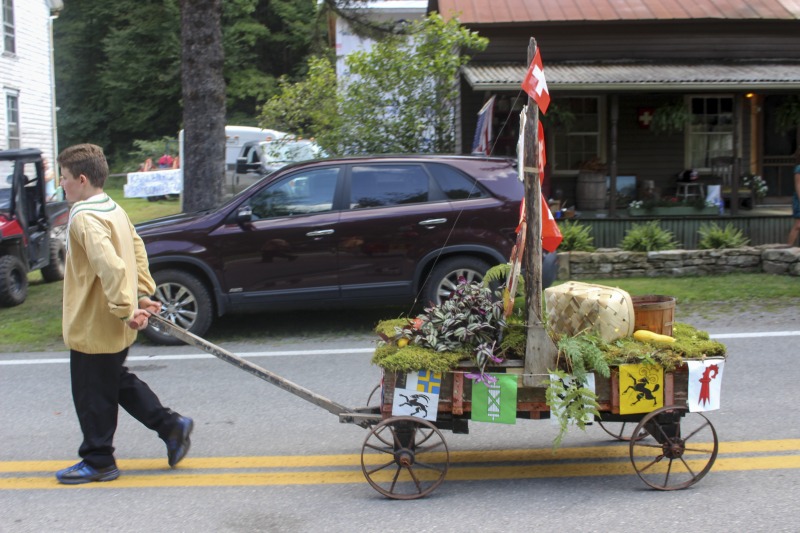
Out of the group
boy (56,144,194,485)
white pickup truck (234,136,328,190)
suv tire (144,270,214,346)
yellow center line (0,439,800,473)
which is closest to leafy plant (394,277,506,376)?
yellow center line (0,439,800,473)

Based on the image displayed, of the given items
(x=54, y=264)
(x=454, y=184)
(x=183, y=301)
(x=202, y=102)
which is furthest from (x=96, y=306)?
(x=54, y=264)

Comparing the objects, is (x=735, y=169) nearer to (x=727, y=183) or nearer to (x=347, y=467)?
(x=727, y=183)

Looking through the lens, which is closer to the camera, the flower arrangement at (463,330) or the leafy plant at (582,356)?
the leafy plant at (582,356)

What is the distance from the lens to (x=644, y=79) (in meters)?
13.6

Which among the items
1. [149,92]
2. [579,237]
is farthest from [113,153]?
[579,237]

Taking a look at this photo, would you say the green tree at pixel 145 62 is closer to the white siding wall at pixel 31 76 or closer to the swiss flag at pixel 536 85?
the white siding wall at pixel 31 76

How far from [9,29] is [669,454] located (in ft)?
78.5

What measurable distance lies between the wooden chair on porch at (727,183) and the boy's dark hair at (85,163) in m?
13.1

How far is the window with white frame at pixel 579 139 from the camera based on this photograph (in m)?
15.9

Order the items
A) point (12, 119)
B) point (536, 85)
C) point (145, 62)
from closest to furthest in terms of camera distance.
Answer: point (536, 85) < point (12, 119) < point (145, 62)

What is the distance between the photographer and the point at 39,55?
25.4 meters

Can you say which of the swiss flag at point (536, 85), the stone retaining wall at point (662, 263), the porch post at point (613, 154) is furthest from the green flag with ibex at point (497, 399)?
the porch post at point (613, 154)

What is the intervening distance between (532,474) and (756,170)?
1382 centimetres

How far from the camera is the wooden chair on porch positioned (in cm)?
1534
